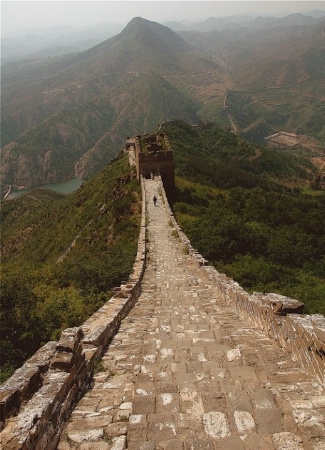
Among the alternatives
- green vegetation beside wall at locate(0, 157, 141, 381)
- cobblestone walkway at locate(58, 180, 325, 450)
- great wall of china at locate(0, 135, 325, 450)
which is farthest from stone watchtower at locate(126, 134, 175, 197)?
cobblestone walkway at locate(58, 180, 325, 450)

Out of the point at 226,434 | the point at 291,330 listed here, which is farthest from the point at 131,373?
the point at 291,330

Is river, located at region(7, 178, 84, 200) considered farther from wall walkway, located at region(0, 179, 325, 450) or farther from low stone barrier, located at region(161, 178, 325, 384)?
wall walkway, located at region(0, 179, 325, 450)

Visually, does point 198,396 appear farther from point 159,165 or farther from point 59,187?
point 59,187

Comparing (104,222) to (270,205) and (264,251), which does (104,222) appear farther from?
(270,205)

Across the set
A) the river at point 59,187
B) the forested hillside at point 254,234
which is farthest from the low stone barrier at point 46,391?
the river at point 59,187

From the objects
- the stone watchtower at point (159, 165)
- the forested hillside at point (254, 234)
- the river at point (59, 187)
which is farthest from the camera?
the river at point (59, 187)

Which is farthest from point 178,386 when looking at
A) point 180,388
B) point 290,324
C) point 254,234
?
point 254,234

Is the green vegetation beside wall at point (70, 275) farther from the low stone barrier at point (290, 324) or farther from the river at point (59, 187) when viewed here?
the river at point (59, 187)
